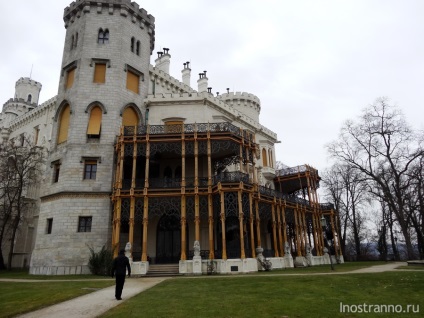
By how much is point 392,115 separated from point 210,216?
21290 mm

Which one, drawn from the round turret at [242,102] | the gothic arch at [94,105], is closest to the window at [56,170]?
the gothic arch at [94,105]

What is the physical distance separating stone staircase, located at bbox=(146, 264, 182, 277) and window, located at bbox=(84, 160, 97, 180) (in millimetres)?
8739

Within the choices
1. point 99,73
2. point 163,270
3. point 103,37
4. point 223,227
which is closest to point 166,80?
point 103,37

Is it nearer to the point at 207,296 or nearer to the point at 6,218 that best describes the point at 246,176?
the point at 207,296

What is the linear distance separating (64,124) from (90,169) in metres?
5.33

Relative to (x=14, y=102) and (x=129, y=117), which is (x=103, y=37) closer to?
(x=129, y=117)

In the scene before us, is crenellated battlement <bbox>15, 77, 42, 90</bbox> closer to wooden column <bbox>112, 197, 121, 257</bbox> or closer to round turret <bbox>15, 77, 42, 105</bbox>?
round turret <bbox>15, 77, 42, 105</bbox>

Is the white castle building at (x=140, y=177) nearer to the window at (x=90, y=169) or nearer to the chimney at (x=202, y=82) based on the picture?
the window at (x=90, y=169)

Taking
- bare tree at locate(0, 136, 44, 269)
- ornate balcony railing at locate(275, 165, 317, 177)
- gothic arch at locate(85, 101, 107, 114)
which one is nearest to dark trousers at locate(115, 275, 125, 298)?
gothic arch at locate(85, 101, 107, 114)

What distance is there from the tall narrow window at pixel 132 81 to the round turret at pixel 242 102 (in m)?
12.9

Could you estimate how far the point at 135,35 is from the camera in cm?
3088

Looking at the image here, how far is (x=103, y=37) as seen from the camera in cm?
2928

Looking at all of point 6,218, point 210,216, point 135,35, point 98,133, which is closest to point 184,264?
point 210,216

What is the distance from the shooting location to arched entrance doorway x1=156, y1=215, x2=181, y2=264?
24.8 meters
